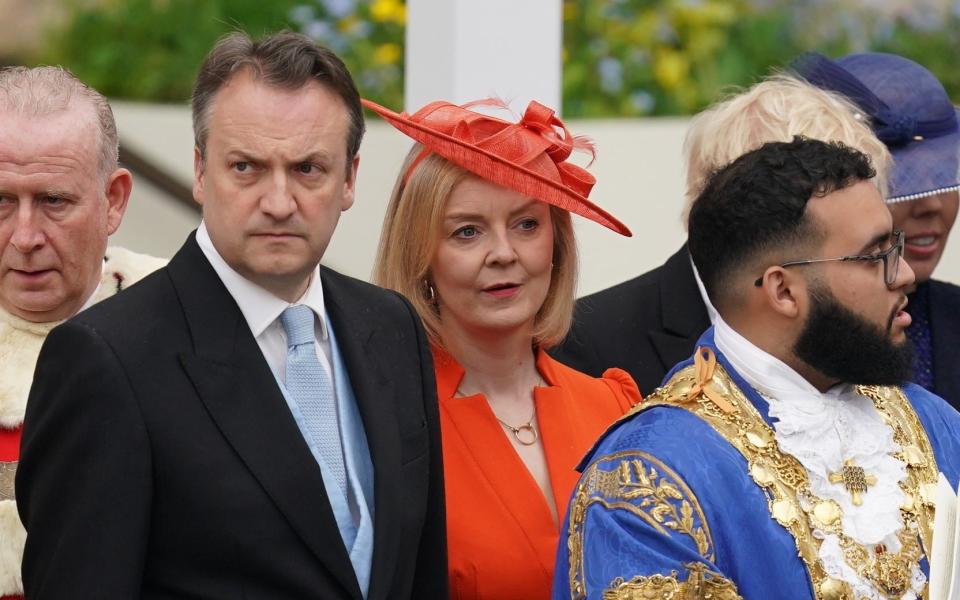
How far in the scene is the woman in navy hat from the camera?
14.8 feet

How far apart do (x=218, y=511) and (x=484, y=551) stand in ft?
2.79

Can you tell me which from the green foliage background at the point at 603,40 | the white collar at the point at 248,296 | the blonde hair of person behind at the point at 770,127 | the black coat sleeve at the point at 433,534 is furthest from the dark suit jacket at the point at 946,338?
the green foliage background at the point at 603,40

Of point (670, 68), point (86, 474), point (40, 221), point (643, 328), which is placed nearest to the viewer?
point (86, 474)

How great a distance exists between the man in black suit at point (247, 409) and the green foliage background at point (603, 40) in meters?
3.78

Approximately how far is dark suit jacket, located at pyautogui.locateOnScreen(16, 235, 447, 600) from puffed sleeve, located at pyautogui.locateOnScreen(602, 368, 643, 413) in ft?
3.39

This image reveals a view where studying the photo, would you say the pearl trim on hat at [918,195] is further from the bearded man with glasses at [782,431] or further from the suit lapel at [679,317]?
the bearded man with glasses at [782,431]

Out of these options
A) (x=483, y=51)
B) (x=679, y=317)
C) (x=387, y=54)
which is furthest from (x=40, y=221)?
(x=387, y=54)

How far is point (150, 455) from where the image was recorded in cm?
283

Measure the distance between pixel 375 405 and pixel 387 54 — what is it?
4199mm

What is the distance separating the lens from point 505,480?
146 inches

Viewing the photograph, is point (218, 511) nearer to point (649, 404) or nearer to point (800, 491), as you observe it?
point (649, 404)

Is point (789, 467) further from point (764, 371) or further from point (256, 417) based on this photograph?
point (256, 417)

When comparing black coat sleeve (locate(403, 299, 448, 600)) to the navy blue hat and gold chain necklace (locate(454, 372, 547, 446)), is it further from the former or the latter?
the navy blue hat

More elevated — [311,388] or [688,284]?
[688,284]
